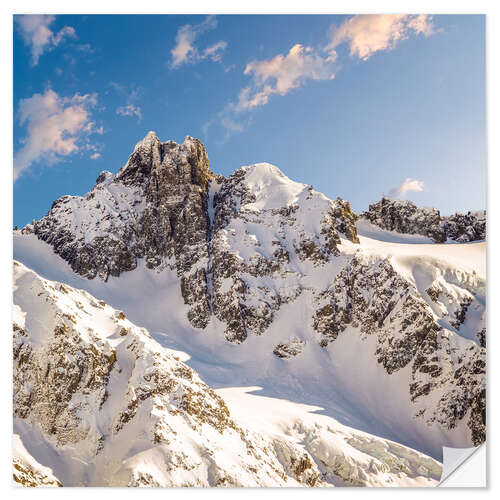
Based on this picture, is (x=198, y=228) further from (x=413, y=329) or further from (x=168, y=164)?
(x=413, y=329)

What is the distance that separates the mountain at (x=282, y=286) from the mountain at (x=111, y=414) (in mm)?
17210

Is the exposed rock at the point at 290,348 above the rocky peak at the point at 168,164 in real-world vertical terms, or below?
below

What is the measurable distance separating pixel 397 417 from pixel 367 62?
40154 mm

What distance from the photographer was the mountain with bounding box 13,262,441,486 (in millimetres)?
22234

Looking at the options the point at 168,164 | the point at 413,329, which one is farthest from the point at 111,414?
the point at 168,164

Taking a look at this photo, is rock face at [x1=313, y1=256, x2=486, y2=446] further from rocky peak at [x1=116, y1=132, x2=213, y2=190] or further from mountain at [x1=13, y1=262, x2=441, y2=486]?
rocky peak at [x1=116, y1=132, x2=213, y2=190]

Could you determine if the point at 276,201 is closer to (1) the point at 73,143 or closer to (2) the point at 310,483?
(2) the point at 310,483

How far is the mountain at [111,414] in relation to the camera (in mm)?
22234

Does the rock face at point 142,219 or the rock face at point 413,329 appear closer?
the rock face at point 413,329

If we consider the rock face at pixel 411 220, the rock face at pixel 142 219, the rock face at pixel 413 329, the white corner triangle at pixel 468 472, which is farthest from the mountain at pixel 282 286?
the white corner triangle at pixel 468 472

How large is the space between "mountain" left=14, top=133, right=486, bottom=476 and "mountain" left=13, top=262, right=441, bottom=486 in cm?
1721

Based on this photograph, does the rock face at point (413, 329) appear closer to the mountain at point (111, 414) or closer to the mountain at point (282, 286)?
the mountain at point (282, 286)

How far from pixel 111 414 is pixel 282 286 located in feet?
146

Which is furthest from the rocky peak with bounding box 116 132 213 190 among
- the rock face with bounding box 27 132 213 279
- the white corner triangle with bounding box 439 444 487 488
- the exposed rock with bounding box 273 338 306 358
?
the white corner triangle with bounding box 439 444 487 488
